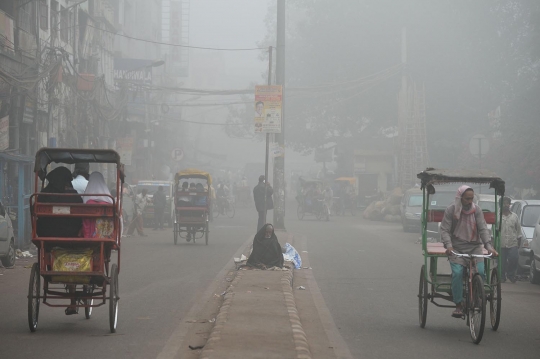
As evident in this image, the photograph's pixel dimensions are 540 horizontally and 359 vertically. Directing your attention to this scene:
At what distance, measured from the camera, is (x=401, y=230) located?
3422 centimetres

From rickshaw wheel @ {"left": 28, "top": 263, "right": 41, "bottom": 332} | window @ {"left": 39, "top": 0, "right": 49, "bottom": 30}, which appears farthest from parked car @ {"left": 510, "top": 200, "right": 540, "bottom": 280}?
window @ {"left": 39, "top": 0, "right": 49, "bottom": 30}

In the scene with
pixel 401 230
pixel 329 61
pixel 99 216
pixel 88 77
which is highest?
pixel 329 61

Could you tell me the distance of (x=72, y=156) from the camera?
10.4m

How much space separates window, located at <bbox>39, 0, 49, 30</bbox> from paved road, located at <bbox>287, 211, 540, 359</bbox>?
54.2ft

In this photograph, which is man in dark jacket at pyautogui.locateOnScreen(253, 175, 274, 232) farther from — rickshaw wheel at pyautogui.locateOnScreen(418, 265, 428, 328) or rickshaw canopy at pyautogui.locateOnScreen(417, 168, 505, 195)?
rickshaw wheel at pyautogui.locateOnScreen(418, 265, 428, 328)

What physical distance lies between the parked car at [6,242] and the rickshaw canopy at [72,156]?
24.7ft

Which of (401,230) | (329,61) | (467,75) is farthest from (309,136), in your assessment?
(401,230)

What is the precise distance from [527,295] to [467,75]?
43.1 m

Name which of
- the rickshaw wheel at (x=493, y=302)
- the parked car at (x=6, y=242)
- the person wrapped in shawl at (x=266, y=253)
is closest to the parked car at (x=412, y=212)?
the person wrapped in shawl at (x=266, y=253)

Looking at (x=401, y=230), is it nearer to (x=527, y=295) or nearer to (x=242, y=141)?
(x=527, y=295)

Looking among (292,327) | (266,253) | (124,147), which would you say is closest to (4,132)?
(266,253)

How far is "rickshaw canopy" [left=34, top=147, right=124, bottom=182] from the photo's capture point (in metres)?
9.83

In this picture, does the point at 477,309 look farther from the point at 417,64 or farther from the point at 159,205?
the point at 417,64

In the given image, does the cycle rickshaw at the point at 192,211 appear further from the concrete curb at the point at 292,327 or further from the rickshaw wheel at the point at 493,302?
the rickshaw wheel at the point at 493,302
